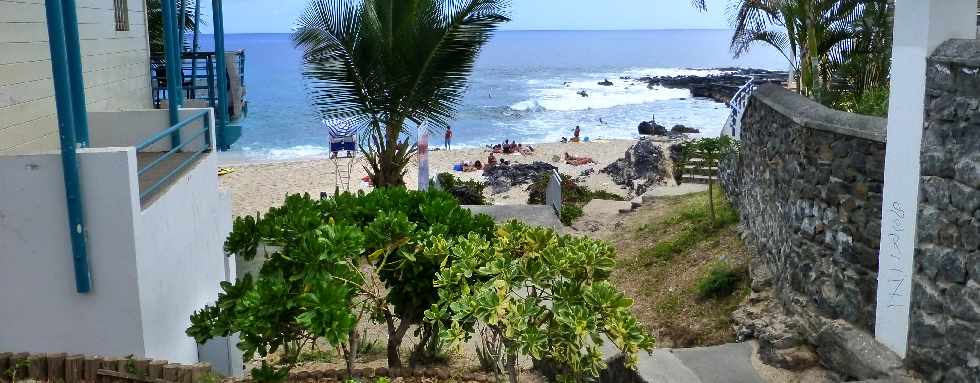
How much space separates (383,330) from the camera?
10.2 meters

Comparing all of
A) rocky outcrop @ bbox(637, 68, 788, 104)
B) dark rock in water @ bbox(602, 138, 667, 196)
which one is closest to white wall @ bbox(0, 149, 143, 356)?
dark rock in water @ bbox(602, 138, 667, 196)

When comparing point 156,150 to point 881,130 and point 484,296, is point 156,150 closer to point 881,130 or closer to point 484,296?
point 484,296

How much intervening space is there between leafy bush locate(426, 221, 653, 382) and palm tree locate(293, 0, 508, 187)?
8117mm

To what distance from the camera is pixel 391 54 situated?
1297cm

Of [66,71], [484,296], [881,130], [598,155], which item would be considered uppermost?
[66,71]

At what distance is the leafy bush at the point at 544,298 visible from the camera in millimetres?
4770

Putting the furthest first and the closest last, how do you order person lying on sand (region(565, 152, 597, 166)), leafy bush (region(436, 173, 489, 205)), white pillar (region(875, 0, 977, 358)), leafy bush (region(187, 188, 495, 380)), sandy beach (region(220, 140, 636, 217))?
person lying on sand (region(565, 152, 597, 166)) < sandy beach (region(220, 140, 636, 217)) < leafy bush (region(436, 173, 489, 205)) < white pillar (region(875, 0, 977, 358)) < leafy bush (region(187, 188, 495, 380))

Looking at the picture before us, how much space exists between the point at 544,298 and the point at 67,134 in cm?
302

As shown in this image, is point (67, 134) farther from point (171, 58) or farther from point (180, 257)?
point (171, 58)

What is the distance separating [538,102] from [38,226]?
70.1m

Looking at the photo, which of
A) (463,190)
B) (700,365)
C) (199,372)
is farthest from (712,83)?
(199,372)

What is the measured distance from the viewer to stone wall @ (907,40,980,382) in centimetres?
575

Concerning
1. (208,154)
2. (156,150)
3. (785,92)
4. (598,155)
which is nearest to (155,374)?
(208,154)

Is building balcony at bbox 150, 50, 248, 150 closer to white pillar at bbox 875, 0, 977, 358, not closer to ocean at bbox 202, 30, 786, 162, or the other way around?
white pillar at bbox 875, 0, 977, 358
